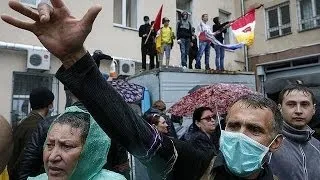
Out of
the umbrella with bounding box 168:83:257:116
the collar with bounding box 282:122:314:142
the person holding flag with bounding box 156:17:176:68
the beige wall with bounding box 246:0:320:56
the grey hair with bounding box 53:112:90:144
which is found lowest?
the collar with bounding box 282:122:314:142

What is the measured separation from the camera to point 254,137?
206 centimetres

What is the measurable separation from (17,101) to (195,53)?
18.4 ft

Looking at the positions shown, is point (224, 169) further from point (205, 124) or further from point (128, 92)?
point (205, 124)

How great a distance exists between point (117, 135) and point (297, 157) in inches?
71.7

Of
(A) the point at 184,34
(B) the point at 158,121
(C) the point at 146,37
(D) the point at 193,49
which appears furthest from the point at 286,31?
(B) the point at 158,121

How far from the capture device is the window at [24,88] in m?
9.77

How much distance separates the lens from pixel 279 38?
52.6 ft

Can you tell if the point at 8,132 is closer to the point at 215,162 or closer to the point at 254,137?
the point at 215,162

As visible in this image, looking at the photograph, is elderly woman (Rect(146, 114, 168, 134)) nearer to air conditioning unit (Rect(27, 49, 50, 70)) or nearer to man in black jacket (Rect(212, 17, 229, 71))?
Answer: air conditioning unit (Rect(27, 49, 50, 70))

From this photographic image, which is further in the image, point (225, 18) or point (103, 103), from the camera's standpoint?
point (225, 18)

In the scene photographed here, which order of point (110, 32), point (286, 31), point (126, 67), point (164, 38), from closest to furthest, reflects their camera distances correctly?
1. point (164, 38)
2. point (126, 67)
3. point (110, 32)
4. point (286, 31)

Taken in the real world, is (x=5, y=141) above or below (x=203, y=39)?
below

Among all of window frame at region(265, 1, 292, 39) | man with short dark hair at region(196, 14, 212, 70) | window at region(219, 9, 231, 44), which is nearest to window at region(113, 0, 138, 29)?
man with short dark hair at region(196, 14, 212, 70)

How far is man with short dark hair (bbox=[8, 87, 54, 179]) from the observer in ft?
10.6
